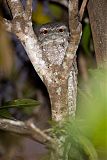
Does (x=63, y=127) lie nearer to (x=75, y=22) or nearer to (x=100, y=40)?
(x=75, y=22)

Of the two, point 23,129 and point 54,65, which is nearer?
point 23,129

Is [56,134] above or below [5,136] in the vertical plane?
above

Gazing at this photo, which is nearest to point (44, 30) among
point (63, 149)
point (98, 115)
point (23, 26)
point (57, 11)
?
point (57, 11)

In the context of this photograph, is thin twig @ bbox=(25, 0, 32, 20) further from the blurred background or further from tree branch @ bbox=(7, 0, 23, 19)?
the blurred background

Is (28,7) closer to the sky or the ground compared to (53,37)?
closer to the sky

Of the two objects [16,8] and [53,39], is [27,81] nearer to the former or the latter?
[53,39]

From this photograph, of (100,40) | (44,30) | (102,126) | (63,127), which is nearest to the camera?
(102,126)

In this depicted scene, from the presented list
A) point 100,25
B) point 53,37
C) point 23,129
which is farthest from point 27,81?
point 23,129

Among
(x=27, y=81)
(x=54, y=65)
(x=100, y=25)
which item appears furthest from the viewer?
(x=27, y=81)

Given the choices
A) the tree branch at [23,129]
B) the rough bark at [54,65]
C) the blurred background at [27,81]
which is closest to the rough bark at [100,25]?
the rough bark at [54,65]
